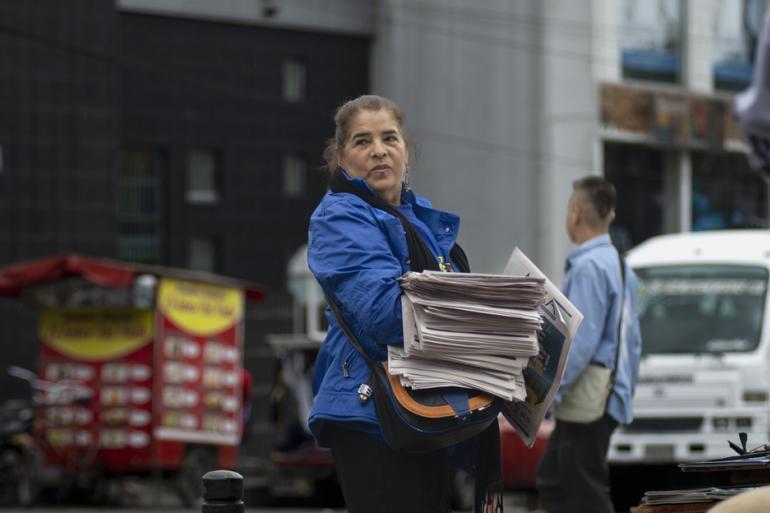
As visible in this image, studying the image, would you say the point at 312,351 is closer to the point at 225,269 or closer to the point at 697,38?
the point at 225,269

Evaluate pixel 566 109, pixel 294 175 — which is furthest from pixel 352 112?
pixel 294 175

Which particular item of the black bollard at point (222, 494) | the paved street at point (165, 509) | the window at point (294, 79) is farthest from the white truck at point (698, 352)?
the window at point (294, 79)

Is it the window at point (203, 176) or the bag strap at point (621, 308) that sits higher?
the window at point (203, 176)

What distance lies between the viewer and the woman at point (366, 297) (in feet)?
16.6

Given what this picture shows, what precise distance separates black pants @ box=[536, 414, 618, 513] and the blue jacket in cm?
290

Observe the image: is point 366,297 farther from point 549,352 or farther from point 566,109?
point 566,109

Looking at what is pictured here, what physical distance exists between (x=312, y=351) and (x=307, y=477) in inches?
73.3

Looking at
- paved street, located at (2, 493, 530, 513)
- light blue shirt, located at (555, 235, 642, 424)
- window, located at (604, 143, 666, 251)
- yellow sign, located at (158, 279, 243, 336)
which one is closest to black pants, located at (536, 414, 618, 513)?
light blue shirt, located at (555, 235, 642, 424)

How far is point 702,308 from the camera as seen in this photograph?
50.5 ft

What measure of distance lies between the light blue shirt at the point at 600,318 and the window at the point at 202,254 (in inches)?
1066

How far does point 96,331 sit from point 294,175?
55.6 ft

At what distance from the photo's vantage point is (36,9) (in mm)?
28703

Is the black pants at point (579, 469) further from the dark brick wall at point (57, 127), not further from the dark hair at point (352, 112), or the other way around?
the dark brick wall at point (57, 127)

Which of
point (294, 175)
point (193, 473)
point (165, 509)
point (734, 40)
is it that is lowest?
point (165, 509)
